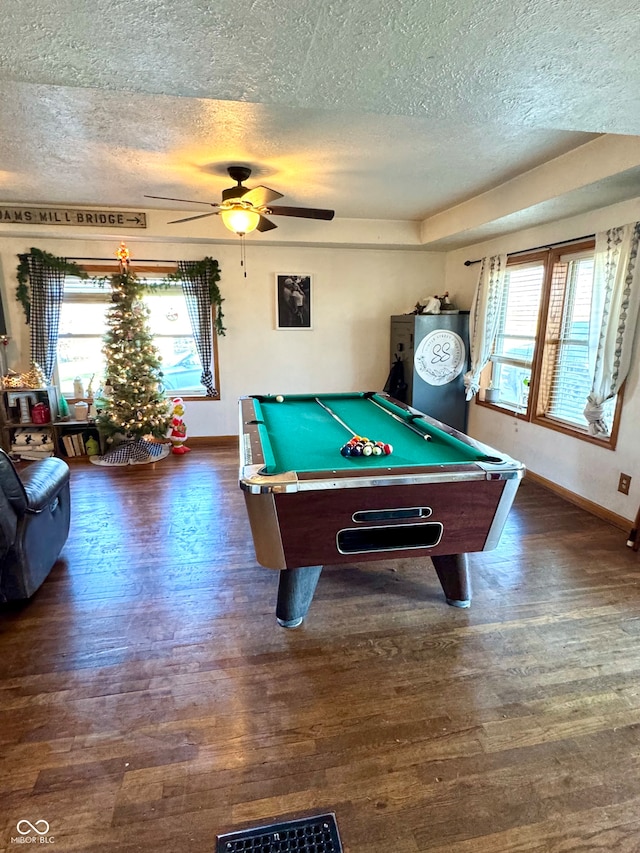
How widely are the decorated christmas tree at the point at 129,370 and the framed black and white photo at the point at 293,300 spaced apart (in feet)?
4.78

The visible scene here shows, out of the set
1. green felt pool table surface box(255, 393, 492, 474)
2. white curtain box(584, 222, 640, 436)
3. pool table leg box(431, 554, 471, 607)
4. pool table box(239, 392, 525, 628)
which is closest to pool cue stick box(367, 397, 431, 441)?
green felt pool table surface box(255, 393, 492, 474)

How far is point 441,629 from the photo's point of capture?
2145 mm

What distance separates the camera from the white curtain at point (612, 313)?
118 inches

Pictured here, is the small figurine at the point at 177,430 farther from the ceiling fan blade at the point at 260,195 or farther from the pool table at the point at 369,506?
the pool table at the point at 369,506

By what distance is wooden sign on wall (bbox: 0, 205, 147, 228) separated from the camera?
408 cm

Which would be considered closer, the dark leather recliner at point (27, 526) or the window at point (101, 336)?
the dark leather recliner at point (27, 526)

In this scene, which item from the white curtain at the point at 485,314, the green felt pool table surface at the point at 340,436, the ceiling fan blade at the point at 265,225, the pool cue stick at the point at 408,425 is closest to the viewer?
the green felt pool table surface at the point at 340,436

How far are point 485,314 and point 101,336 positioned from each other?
412 centimetres

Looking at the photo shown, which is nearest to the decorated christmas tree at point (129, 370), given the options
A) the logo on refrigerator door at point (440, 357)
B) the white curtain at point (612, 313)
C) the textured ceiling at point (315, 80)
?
the textured ceiling at point (315, 80)

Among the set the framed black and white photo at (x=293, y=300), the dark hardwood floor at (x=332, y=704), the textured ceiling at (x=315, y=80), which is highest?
the textured ceiling at (x=315, y=80)

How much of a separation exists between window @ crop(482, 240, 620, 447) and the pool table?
6.25 ft

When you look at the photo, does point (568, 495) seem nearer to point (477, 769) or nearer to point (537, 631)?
point (537, 631)

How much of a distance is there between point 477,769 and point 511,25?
228 cm

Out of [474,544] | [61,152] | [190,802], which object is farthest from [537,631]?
[61,152]
